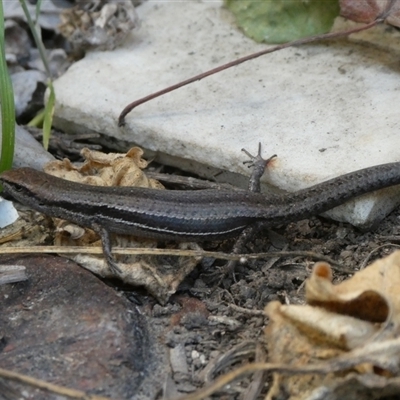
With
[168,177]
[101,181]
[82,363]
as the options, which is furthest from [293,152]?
[82,363]

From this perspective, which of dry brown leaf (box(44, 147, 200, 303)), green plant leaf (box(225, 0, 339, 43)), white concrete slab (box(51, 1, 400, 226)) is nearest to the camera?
dry brown leaf (box(44, 147, 200, 303))

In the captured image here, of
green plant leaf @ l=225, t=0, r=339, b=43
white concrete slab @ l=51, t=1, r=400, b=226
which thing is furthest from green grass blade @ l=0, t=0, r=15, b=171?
green plant leaf @ l=225, t=0, r=339, b=43

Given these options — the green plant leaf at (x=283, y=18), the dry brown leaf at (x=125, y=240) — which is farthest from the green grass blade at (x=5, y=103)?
the green plant leaf at (x=283, y=18)

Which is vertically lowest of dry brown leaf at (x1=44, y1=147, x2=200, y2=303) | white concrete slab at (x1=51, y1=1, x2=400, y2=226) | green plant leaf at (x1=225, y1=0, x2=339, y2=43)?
dry brown leaf at (x1=44, y1=147, x2=200, y2=303)

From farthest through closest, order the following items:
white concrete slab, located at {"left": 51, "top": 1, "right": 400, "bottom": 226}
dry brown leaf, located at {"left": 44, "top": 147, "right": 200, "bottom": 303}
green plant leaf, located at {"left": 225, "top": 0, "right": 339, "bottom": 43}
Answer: green plant leaf, located at {"left": 225, "top": 0, "right": 339, "bottom": 43}, white concrete slab, located at {"left": 51, "top": 1, "right": 400, "bottom": 226}, dry brown leaf, located at {"left": 44, "top": 147, "right": 200, "bottom": 303}

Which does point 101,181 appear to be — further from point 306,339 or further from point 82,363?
point 306,339

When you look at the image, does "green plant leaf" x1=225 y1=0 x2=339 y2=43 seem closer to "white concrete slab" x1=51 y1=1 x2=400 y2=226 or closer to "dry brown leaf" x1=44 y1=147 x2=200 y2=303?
"white concrete slab" x1=51 y1=1 x2=400 y2=226

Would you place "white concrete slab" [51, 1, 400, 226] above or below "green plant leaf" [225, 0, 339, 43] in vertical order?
below
